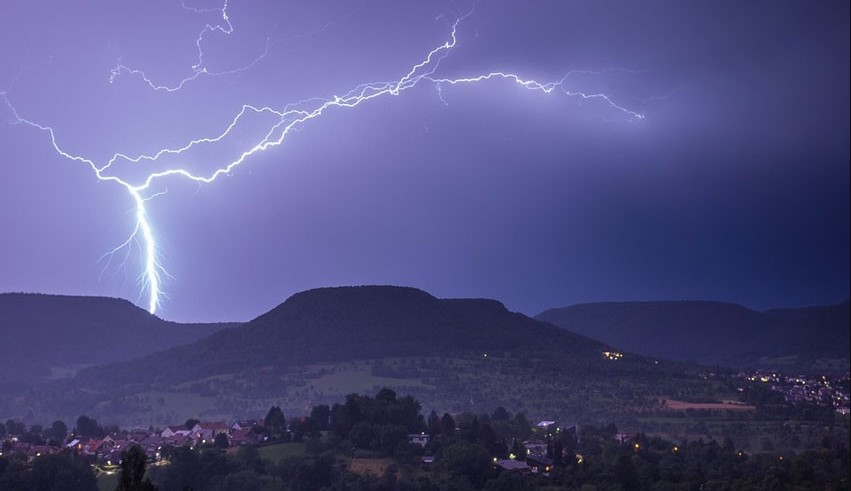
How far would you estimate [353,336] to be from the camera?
352 ft

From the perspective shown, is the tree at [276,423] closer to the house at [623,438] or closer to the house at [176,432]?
the house at [176,432]

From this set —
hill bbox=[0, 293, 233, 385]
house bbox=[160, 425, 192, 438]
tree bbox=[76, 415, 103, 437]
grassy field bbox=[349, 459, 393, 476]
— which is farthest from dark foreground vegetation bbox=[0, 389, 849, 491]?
hill bbox=[0, 293, 233, 385]

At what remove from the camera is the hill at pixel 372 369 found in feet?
271

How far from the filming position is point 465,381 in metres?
90.9

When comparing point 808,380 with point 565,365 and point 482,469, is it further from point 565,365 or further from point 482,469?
point 482,469

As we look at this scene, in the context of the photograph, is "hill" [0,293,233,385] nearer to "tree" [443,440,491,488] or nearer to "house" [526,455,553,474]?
"house" [526,455,553,474]

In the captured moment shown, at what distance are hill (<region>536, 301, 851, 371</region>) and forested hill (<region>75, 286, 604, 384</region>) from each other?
22295mm

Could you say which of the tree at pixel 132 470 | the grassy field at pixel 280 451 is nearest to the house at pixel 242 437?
the grassy field at pixel 280 451

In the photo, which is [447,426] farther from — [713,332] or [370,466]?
[713,332]

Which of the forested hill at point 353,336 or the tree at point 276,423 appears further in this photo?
the forested hill at point 353,336

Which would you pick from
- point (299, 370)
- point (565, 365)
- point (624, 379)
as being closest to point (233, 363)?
point (299, 370)

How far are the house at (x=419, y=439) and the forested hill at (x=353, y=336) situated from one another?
49.9 meters

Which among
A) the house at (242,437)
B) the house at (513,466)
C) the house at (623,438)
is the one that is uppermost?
the house at (242,437)

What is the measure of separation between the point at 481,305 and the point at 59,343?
52.3m
